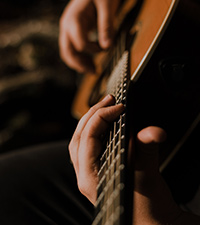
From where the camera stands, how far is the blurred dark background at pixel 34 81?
45.6 inches

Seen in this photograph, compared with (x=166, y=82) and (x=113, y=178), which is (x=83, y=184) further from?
(x=166, y=82)

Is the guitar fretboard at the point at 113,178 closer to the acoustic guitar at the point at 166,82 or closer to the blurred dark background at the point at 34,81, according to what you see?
the acoustic guitar at the point at 166,82

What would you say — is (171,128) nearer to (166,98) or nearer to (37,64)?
(166,98)

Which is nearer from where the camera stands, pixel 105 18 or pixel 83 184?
pixel 83 184

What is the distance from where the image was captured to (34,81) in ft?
3.90

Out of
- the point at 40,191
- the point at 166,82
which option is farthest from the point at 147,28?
the point at 40,191

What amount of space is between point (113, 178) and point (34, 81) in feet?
3.16

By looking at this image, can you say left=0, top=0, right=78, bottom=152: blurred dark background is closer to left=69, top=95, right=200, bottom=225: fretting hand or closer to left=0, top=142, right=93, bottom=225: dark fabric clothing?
left=0, top=142, right=93, bottom=225: dark fabric clothing

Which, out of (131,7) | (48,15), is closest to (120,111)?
(131,7)

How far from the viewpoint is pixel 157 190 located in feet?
1.26

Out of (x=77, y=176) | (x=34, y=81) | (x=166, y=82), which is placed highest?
(x=166, y=82)

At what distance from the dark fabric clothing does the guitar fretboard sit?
0.74ft

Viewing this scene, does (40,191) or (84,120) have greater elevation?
(84,120)

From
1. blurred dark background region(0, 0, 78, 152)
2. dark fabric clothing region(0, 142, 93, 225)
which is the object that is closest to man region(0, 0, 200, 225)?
dark fabric clothing region(0, 142, 93, 225)
